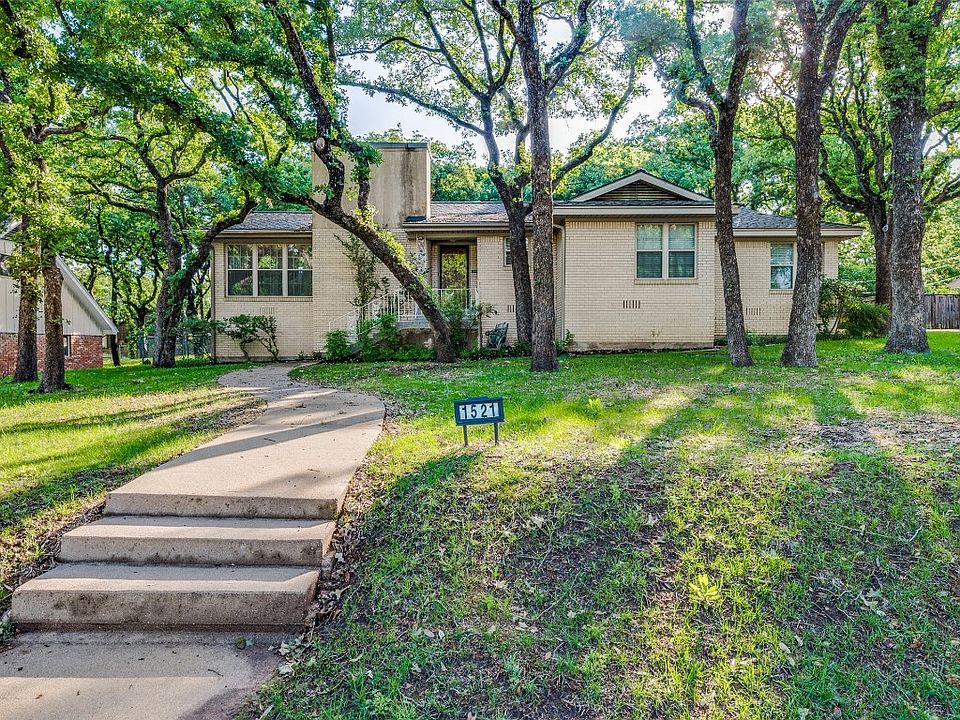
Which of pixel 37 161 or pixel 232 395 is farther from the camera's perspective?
pixel 37 161

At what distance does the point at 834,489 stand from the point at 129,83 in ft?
35.7

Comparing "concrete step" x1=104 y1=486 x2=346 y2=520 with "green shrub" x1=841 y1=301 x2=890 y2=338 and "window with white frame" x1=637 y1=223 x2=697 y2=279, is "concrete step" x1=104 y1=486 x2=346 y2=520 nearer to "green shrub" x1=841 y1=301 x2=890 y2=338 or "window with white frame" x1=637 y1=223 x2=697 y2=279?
"window with white frame" x1=637 y1=223 x2=697 y2=279

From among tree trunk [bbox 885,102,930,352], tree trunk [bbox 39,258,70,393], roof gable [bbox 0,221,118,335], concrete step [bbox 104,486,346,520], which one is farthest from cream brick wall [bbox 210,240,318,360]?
tree trunk [bbox 885,102,930,352]

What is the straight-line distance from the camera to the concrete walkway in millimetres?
2549

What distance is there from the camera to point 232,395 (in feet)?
27.7

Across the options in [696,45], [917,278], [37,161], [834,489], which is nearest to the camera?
[834,489]

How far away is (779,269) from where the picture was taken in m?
17.2

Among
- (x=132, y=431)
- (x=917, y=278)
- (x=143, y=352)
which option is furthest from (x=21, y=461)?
(x=143, y=352)

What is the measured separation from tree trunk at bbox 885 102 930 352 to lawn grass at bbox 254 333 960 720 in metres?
7.18

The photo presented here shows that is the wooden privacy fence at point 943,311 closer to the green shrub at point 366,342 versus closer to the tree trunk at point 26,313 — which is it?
the green shrub at point 366,342

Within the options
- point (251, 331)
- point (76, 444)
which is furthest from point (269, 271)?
point (76, 444)

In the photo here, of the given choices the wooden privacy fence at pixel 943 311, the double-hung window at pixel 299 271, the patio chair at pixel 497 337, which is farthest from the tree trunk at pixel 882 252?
the double-hung window at pixel 299 271

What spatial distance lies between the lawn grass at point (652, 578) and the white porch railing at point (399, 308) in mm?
10004

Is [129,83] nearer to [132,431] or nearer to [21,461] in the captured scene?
[132,431]
